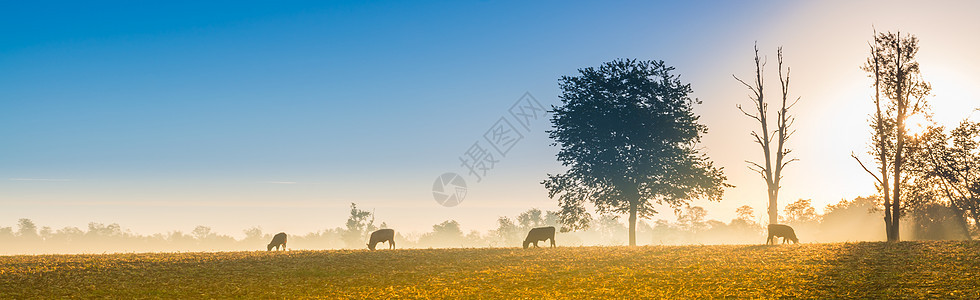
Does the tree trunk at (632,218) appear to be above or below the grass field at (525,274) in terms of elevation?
above

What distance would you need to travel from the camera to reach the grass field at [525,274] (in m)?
21.7

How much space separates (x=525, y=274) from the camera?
26234 millimetres

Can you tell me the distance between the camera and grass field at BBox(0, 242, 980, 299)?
71.1 ft

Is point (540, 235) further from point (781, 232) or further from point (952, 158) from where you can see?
point (952, 158)

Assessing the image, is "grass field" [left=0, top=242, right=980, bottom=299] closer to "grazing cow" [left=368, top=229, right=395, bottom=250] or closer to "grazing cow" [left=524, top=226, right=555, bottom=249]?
"grazing cow" [left=524, top=226, right=555, bottom=249]

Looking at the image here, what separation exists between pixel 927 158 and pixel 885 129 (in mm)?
10998

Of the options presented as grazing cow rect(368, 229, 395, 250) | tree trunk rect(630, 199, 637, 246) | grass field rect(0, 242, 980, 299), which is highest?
tree trunk rect(630, 199, 637, 246)

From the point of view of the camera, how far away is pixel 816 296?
19.9 meters

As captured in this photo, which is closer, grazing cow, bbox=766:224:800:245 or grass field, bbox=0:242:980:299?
grass field, bbox=0:242:980:299

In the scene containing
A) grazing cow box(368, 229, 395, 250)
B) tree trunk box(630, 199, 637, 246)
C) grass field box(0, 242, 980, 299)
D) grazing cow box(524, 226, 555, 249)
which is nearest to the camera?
grass field box(0, 242, 980, 299)

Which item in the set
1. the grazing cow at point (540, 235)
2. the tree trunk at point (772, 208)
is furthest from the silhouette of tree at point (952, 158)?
the grazing cow at point (540, 235)

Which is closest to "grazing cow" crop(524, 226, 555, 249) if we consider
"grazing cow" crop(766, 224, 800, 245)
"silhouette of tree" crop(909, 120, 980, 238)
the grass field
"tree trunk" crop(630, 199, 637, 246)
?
the grass field

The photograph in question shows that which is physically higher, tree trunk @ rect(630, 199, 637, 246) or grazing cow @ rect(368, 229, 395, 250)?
tree trunk @ rect(630, 199, 637, 246)

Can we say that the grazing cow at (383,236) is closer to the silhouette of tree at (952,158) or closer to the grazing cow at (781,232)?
the grazing cow at (781,232)
